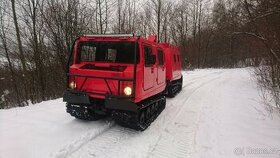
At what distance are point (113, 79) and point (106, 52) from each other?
4.13 ft

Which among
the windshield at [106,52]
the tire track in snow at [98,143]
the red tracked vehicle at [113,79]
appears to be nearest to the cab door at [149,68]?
the red tracked vehicle at [113,79]

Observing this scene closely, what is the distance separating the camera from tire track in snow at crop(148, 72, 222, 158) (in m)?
5.56

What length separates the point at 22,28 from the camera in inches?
673

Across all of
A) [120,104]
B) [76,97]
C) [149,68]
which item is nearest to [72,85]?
[76,97]

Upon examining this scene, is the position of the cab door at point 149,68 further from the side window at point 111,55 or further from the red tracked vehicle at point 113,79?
the side window at point 111,55

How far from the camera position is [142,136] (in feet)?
21.5

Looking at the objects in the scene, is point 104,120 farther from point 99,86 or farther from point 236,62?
point 236,62

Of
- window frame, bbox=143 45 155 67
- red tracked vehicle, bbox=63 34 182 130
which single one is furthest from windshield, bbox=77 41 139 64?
window frame, bbox=143 45 155 67

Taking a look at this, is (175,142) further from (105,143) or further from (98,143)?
(98,143)

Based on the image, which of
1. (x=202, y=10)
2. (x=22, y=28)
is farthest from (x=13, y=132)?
(x=202, y=10)

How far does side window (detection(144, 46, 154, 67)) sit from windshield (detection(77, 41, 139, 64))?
1.40 feet

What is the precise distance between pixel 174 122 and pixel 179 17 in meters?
35.5

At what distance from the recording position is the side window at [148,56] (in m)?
7.24

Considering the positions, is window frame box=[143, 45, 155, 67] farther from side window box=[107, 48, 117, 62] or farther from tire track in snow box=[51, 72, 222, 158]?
tire track in snow box=[51, 72, 222, 158]
